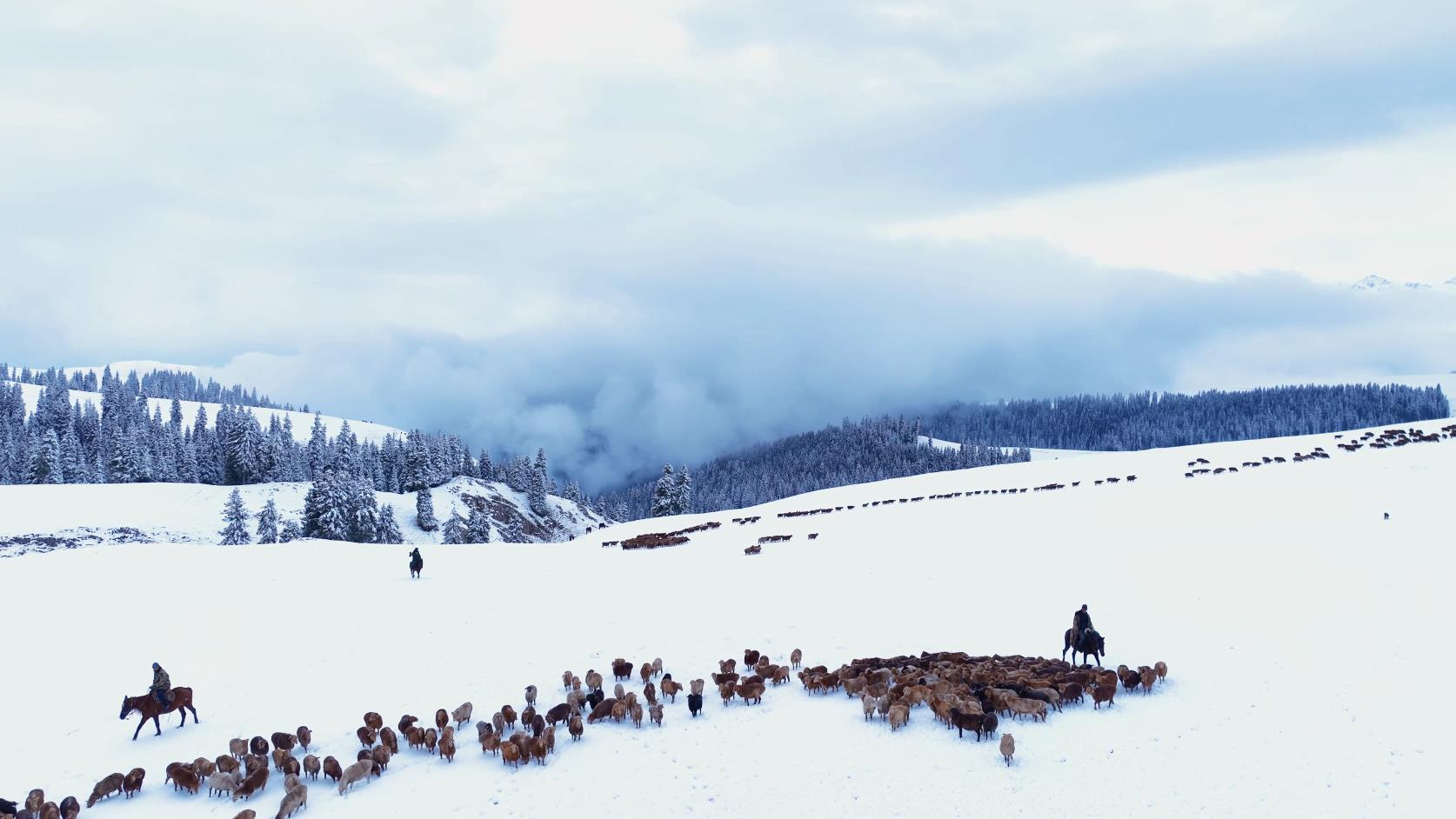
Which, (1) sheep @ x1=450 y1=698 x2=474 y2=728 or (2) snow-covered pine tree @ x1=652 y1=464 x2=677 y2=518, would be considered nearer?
(1) sheep @ x1=450 y1=698 x2=474 y2=728

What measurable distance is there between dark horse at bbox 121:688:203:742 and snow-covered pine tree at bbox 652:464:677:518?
7630cm

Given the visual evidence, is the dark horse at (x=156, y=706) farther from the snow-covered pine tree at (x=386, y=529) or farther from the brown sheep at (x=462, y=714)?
the snow-covered pine tree at (x=386, y=529)

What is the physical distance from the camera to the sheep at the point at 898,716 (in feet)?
58.7

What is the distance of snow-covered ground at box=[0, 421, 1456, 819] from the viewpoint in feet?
51.3

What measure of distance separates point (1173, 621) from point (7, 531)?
Result: 86.0 metres

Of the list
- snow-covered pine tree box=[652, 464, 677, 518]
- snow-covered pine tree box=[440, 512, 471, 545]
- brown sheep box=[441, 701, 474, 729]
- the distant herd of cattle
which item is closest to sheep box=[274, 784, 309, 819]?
the distant herd of cattle

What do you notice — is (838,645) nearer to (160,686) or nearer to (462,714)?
(462,714)

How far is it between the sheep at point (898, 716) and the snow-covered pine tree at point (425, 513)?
345 ft

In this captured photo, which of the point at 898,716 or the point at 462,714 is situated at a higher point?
the point at 462,714

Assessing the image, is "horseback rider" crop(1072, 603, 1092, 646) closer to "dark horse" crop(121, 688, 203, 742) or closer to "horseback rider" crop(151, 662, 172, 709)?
"dark horse" crop(121, 688, 203, 742)

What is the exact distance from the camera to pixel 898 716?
17.9 meters

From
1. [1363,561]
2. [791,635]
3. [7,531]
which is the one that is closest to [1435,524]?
[1363,561]

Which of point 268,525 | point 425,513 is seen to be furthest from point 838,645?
point 425,513

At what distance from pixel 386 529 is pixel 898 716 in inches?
3627
